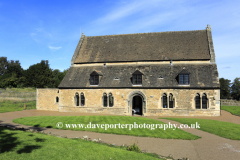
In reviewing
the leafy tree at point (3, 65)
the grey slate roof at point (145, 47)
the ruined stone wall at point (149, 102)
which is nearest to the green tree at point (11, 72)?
the leafy tree at point (3, 65)

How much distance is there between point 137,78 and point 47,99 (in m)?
17.7

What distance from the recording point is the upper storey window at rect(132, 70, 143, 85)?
27881 mm

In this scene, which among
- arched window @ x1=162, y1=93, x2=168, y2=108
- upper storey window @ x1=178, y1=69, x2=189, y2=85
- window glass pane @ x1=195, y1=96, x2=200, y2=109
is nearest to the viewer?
window glass pane @ x1=195, y1=96, x2=200, y2=109

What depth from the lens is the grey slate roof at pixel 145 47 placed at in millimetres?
29750

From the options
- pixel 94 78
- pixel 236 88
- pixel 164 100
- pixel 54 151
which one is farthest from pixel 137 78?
pixel 236 88

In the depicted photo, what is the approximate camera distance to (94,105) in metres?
29.0

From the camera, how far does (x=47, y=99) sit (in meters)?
32.7

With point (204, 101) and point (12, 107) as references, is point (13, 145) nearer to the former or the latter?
point (204, 101)

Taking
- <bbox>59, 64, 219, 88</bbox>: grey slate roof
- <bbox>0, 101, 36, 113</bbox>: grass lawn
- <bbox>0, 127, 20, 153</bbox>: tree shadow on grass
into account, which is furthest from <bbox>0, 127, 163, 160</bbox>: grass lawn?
<bbox>0, 101, 36, 113</bbox>: grass lawn

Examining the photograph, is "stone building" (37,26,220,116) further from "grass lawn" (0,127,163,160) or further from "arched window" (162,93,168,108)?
"grass lawn" (0,127,163,160)

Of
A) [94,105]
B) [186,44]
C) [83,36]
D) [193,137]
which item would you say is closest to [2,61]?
[83,36]

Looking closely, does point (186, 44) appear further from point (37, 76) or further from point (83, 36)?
point (37, 76)

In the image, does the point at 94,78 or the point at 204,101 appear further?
the point at 94,78

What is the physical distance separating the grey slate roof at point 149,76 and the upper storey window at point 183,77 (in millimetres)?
651
